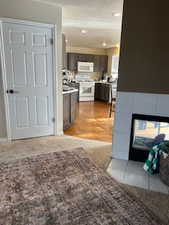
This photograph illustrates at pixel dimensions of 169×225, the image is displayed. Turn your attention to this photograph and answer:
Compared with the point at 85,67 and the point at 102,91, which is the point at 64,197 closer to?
the point at 102,91

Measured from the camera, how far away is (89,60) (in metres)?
8.08

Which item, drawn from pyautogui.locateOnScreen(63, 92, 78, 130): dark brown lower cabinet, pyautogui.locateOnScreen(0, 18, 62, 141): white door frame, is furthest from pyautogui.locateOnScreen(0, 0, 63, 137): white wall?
pyautogui.locateOnScreen(63, 92, 78, 130): dark brown lower cabinet

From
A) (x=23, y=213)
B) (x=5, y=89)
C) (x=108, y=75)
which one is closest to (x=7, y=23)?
(x=5, y=89)

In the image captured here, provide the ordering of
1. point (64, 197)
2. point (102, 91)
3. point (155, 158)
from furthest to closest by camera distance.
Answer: point (102, 91) < point (155, 158) < point (64, 197)

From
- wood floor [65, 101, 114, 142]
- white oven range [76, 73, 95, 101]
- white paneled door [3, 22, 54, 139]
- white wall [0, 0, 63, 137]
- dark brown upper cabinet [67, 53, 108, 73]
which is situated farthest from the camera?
dark brown upper cabinet [67, 53, 108, 73]

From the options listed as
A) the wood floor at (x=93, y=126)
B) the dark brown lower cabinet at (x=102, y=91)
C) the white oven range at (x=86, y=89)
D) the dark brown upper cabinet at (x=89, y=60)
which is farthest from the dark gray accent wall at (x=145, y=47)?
the dark brown upper cabinet at (x=89, y=60)

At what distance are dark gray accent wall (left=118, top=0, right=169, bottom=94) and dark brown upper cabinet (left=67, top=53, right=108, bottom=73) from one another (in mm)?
5663

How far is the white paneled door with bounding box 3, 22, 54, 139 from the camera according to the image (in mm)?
2990

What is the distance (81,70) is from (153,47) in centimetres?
590

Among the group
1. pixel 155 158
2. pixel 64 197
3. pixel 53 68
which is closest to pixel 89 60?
pixel 53 68

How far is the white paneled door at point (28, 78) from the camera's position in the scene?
299cm

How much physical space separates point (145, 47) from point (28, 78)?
2.09 metres

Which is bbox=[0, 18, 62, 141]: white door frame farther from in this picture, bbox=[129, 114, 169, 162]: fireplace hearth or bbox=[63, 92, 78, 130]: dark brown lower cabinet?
bbox=[129, 114, 169, 162]: fireplace hearth

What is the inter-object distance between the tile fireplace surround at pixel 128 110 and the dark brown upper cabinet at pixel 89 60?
5725mm
